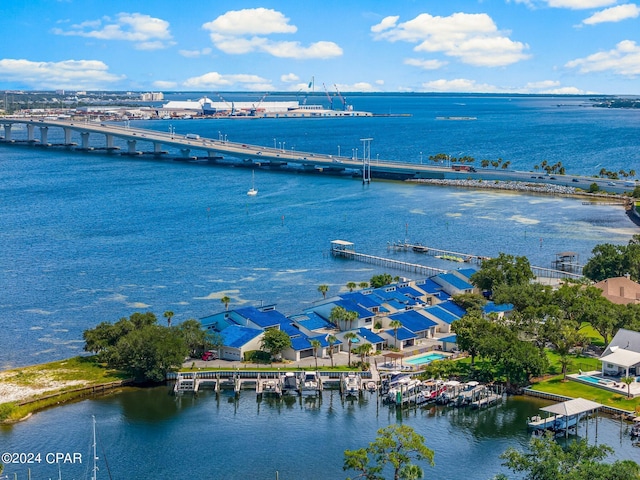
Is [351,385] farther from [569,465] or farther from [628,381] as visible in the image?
[569,465]

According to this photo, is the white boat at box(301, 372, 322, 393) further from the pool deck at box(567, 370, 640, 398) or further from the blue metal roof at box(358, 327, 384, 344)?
the pool deck at box(567, 370, 640, 398)

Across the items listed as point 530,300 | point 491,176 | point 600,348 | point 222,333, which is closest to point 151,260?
point 222,333

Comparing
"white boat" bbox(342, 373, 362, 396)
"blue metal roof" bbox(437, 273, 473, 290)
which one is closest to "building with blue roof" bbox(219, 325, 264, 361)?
"white boat" bbox(342, 373, 362, 396)

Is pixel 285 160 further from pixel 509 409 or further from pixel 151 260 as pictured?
pixel 509 409

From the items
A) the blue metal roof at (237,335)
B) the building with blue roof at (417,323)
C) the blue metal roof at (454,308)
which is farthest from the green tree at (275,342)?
the blue metal roof at (454,308)

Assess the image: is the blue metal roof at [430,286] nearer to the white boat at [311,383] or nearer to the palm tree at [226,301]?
the palm tree at [226,301]
